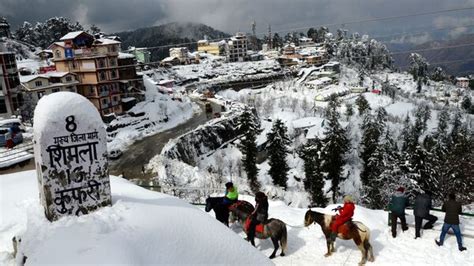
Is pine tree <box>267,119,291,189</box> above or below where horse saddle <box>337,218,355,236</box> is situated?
below

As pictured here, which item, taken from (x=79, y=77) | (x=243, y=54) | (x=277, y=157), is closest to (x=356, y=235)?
(x=277, y=157)

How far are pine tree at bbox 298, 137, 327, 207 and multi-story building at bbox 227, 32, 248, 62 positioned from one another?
79.8m

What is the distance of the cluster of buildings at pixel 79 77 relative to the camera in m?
39.1

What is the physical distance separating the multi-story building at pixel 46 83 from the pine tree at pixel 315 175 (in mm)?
31202

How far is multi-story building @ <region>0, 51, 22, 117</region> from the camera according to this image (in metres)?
37.8

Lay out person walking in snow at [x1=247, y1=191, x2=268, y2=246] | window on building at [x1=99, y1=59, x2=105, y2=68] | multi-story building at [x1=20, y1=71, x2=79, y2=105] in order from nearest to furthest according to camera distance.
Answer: person walking in snow at [x1=247, y1=191, x2=268, y2=246]
multi-story building at [x1=20, y1=71, x2=79, y2=105]
window on building at [x1=99, y1=59, x2=105, y2=68]

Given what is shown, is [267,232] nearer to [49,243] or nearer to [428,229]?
[428,229]

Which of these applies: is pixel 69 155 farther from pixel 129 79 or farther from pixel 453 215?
pixel 129 79

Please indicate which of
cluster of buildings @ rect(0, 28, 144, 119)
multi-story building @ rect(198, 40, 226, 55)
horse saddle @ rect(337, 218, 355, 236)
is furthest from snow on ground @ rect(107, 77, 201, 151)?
multi-story building @ rect(198, 40, 226, 55)

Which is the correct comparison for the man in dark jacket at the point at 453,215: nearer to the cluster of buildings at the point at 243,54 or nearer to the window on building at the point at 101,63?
the window on building at the point at 101,63

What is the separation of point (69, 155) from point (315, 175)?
109 ft

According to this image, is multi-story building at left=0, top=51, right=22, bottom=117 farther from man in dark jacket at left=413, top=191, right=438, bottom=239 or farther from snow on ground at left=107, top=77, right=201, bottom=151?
man in dark jacket at left=413, top=191, right=438, bottom=239

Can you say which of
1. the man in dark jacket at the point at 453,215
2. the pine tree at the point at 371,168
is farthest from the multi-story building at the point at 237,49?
the man in dark jacket at the point at 453,215

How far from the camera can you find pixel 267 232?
1027cm
